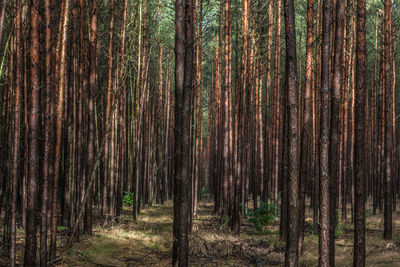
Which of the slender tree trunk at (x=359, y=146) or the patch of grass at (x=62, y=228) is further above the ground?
the slender tree trunk at (x=359, y=146)

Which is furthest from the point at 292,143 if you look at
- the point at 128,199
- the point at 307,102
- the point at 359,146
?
the point at 128,199

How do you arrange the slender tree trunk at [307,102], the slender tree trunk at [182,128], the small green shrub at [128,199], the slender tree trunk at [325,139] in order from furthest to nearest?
the small green shrub at [128,199]
the slender tree trunk at [307,102]
the slender tree trunk at [182,128]
the slender tree trunk at [325,139]

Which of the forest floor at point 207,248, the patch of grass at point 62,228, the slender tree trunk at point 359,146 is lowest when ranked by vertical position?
the forest floor at point 207,248

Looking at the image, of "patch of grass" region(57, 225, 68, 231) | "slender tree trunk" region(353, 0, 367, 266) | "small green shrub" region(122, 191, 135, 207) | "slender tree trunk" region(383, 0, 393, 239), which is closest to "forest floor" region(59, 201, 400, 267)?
"slender tree trunk" region(383, 0, 393, 239)

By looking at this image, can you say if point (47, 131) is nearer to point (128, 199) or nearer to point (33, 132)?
point (33, 132)

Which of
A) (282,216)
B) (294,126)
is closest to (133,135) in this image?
(282,216)

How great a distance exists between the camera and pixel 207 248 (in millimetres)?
7891

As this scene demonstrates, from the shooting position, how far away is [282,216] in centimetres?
860

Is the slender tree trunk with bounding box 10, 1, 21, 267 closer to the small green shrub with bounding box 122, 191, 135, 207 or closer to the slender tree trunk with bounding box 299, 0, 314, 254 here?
the slender tree trunk with bounding box 299, 0, 314, 254

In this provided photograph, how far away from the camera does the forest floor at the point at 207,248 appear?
708 centimetres

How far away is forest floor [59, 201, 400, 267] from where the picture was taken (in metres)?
7.08

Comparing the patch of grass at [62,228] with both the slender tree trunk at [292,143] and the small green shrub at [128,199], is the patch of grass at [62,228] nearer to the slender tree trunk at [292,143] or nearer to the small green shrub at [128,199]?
the slender tree trunk at [292,143]

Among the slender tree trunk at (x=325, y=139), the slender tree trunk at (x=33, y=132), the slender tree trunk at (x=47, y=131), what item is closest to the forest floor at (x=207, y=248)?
the slender tree trunk at (x=47, y=131)

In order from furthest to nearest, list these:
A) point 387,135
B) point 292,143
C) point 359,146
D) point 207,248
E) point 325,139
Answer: point 387,135, point 207,248, point 359,146, point 325,139, point 292,143
